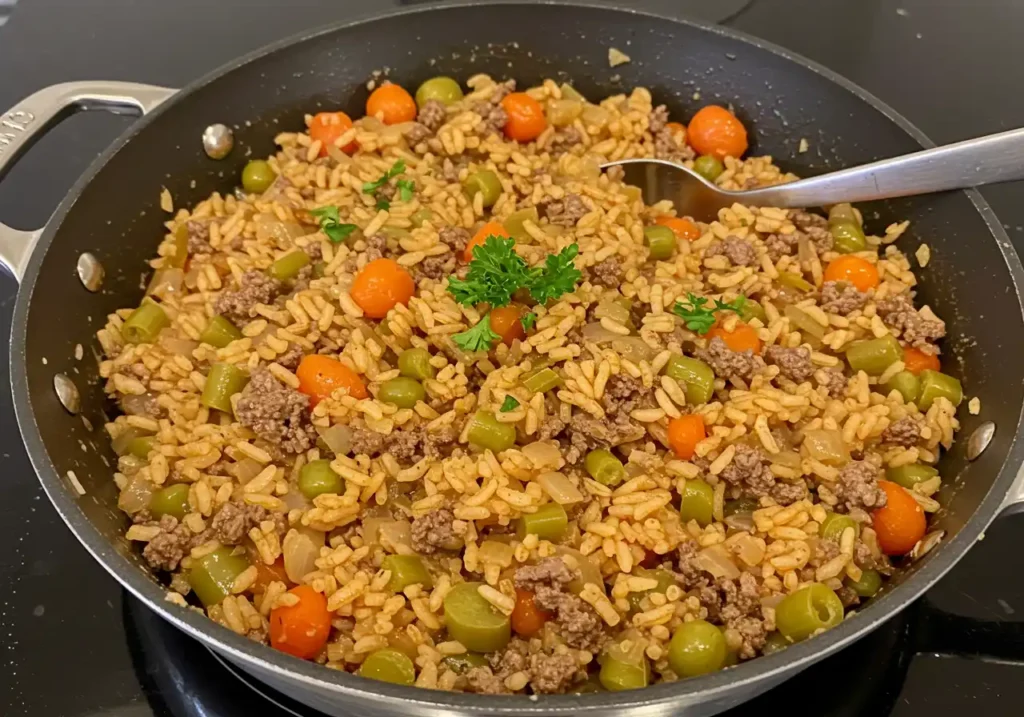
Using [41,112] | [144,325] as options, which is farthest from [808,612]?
[41,112]

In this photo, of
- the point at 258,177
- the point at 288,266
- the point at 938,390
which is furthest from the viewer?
the point at 258,177

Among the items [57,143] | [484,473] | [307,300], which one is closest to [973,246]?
[484,473]

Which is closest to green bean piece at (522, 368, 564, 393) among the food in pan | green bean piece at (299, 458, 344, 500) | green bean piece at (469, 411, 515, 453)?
the food in pan

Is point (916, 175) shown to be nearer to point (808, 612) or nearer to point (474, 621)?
point (808, 612)

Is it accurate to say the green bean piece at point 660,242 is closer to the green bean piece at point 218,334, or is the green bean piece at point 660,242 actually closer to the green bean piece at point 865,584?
the green bean piece at point 865,584

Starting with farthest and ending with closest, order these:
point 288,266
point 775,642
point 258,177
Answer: point 258,177, point 288,266, point 775,642

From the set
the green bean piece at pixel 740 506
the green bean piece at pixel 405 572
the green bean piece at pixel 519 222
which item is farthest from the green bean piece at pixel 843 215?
the green bean piece at pixel 405 572
